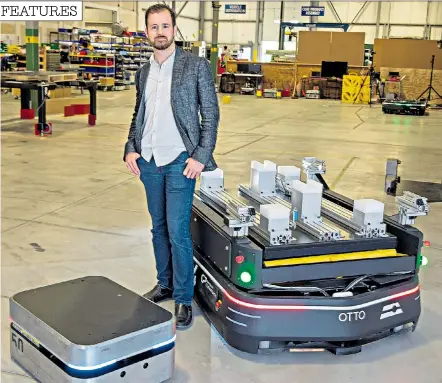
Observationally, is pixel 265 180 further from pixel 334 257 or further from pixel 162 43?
pixel 162 43

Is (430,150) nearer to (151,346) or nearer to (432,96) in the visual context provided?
(151,346)

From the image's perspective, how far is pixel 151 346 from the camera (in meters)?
2.33

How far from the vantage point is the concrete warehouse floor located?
2656mm

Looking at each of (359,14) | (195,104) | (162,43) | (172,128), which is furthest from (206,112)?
(359,14)

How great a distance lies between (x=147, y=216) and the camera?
506 centimetres

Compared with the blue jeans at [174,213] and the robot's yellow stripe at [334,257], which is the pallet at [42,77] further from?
the robot's yellow stripe at [334,257]

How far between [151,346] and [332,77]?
18905 mm

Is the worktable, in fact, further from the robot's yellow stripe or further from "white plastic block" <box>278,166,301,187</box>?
the robot's yellow stripe

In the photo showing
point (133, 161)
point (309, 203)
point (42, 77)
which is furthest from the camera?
point (42, 77)

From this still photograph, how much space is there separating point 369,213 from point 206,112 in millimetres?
919

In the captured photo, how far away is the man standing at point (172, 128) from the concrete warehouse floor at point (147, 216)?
593 millimetres

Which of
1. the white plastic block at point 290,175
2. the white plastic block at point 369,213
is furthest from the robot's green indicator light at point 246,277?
the white plastic block at point 290,175

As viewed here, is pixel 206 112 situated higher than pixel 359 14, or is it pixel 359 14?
pixel 359 14

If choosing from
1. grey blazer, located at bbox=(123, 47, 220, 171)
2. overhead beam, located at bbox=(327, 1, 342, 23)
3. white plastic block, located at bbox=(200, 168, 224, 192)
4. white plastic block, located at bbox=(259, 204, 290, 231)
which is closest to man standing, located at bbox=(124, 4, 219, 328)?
grey blazer, located at bbox=(123, 47, 220, 171)
